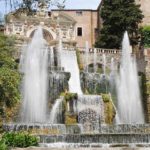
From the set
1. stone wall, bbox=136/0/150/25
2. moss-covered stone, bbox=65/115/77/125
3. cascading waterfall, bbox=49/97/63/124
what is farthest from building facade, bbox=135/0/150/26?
moss-covered stone, bbox=65/115/77/125

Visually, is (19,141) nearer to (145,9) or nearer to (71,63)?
(71,63)

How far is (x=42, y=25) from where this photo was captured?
4809cm

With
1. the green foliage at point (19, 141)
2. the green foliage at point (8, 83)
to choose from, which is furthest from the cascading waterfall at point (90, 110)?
the green foliage at point (19, 141)

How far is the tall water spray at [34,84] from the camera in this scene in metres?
30.3

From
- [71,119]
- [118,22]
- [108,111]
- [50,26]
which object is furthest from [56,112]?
[50,26]

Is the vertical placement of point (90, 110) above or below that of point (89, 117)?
above

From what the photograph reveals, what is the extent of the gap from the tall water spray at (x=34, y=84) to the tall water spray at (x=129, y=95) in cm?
586

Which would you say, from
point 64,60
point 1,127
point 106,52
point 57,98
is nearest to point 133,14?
point 106,52

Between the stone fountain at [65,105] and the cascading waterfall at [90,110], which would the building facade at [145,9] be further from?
the cascading waterfall at [90,110]

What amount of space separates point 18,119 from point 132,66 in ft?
39.0

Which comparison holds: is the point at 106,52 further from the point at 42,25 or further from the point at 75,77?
the point at 42,25

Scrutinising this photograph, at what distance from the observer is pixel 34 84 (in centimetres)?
3194

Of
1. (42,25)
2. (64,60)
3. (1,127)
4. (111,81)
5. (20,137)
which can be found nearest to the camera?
(20,137)

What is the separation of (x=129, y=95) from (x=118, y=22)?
9692mm
